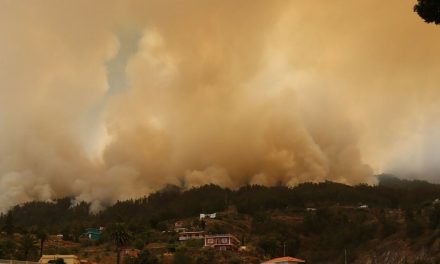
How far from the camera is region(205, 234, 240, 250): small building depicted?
17988 cm

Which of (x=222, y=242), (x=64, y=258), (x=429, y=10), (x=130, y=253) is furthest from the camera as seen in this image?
(x=222, y=242)

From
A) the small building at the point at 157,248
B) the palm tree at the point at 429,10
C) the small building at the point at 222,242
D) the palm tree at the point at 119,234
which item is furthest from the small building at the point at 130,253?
the palm tree at the point at 429,10

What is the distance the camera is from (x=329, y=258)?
17738cm

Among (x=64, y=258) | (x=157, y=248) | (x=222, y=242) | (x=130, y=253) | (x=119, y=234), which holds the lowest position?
(x=64, y=258)

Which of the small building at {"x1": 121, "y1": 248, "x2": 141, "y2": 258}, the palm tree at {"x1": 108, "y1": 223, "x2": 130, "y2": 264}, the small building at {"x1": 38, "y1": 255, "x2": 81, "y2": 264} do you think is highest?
the palm tree at {"x1": 108, "y1": 223, "x2": 130, "y2": 264}

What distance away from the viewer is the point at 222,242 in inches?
7195

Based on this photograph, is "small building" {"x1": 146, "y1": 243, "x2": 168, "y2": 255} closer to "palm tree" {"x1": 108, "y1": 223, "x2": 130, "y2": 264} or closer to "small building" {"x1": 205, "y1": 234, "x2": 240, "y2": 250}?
"small building" {"x1": 205, "y1": 234, "x2": 240, "y2": 250}

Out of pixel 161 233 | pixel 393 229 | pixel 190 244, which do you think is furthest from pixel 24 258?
pixel 393 229

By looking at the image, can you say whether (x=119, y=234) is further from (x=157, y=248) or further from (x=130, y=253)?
(x=157, y=248)

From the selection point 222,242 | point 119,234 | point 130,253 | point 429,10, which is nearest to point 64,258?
point 119,234

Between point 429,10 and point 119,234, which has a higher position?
point 429,10

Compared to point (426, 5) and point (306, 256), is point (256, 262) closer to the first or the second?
point (306, 256)

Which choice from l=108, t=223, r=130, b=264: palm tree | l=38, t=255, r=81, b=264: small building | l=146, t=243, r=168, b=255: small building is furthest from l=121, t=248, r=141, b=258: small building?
l=38, t=255, r=81, b=264: small building

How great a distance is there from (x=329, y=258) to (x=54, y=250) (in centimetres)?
8575
